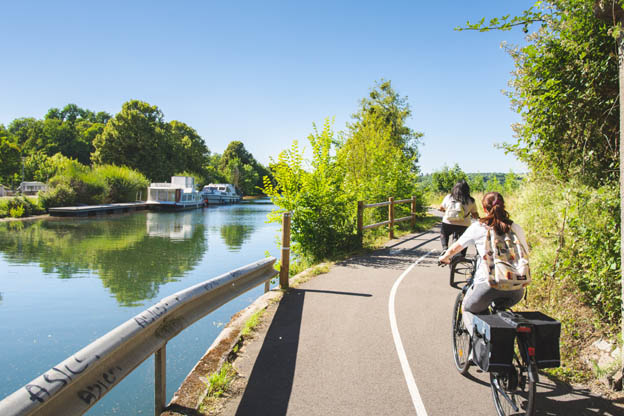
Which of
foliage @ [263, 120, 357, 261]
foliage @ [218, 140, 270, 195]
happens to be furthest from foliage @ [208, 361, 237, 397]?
foliage @ [218, 140, 270, 195]

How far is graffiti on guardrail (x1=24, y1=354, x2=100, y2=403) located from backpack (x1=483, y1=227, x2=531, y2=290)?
3151 millimetres

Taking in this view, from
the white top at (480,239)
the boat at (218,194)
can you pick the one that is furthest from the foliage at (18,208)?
the white top at (480,239)

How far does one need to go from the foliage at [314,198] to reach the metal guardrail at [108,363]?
6.83 meters

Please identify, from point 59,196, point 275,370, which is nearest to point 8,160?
point 59,196

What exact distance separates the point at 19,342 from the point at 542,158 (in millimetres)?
10451

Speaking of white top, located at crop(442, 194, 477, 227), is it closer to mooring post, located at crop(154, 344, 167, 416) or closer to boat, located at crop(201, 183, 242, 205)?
mooring post, located at crop(154, 344, 167, 416)

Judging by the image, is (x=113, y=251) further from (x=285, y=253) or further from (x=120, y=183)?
(x=120, y=183)

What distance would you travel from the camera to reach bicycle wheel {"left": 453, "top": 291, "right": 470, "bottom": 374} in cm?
439

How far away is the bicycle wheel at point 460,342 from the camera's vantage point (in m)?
4.39

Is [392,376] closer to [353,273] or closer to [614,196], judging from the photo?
[614,196]

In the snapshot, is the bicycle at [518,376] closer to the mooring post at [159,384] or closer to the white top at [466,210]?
the mooring post at [159,384]

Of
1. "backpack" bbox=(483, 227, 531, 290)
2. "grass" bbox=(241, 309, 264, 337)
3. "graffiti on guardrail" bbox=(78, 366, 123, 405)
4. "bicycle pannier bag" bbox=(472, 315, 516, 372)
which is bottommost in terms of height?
"grass" bbox=(241, 309, 264, 337)

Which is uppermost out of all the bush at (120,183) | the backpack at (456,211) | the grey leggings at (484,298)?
the bush at (120,183)

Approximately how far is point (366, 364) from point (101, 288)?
10.9 metres
